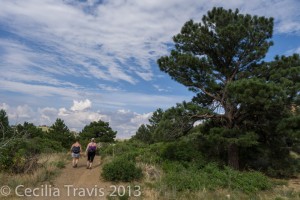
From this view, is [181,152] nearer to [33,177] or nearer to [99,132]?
[33,177]

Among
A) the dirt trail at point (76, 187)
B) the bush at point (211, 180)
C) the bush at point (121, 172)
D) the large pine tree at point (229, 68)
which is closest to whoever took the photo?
the dirt trail at point (76, 187)

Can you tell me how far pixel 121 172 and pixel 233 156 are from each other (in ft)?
21.5

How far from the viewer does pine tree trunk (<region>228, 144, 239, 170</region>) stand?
18703 mm

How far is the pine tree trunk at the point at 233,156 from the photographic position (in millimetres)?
18703

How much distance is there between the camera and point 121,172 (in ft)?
51.4

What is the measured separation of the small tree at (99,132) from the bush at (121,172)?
2111 centimetres

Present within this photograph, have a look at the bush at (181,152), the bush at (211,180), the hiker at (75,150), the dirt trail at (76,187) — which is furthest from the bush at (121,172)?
the bush at (181,152)

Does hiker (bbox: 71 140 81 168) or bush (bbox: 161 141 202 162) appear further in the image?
bush (bbox: 161 141 202 162)

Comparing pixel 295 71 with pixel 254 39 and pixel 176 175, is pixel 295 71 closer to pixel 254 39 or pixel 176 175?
pixel 254 39

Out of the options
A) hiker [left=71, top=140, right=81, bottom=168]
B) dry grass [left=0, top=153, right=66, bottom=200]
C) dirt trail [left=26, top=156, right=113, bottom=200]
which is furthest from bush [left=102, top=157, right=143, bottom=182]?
hiker [left=71, top=140, right=81, bottom=168]

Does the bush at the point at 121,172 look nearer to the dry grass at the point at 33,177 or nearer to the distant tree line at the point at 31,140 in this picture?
the dry grass at the point at 33,177

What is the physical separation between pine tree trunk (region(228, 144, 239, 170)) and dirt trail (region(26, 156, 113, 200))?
22.9ft

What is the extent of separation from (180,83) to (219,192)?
24.2ft

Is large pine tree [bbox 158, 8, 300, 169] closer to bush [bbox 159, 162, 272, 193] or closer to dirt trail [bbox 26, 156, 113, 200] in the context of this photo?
bush [bbox 159, 162, 272, 193]
